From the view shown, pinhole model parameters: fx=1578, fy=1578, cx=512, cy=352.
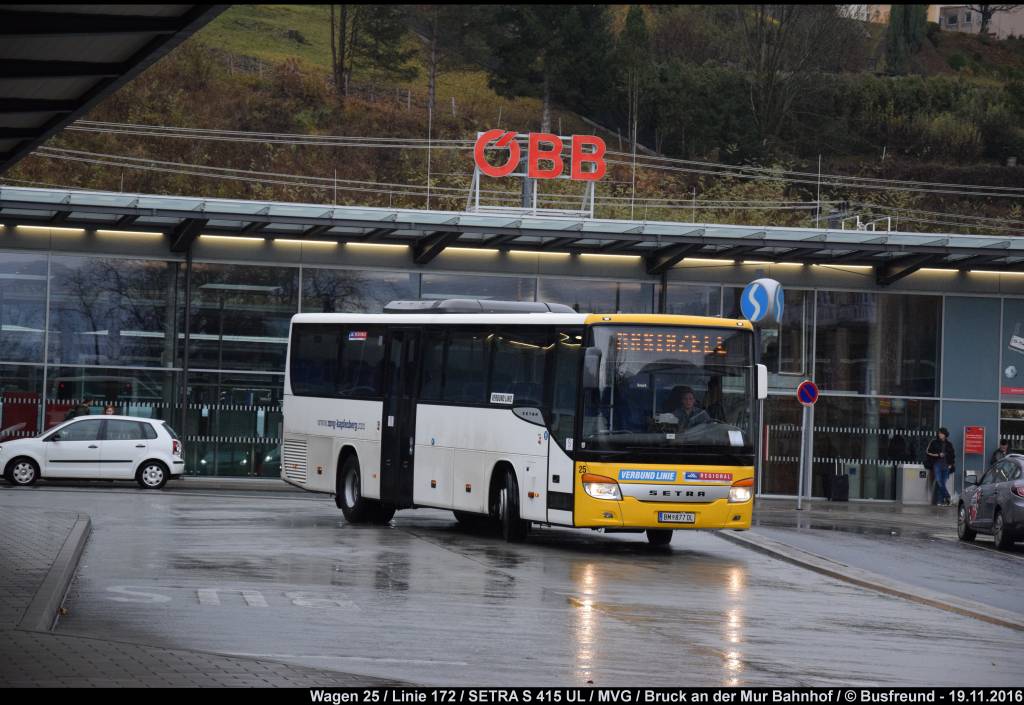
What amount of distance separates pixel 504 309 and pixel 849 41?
208 ft

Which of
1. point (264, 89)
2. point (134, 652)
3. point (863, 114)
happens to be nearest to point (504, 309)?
point (134, 652)

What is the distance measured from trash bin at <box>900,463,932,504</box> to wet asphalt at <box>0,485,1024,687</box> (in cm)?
1745

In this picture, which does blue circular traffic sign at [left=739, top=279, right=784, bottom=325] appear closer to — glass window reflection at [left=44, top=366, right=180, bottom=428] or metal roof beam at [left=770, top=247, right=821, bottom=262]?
metal roof beam at [left=770, top=247, right=821, bottom=262]

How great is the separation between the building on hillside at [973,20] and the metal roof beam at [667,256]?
70521 millimetres

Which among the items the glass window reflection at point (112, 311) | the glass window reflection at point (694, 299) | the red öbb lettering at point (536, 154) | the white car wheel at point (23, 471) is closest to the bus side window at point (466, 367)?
the white car wheel at point (23, 471)

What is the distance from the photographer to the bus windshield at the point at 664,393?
19359mm

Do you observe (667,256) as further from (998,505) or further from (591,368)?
(591,368)

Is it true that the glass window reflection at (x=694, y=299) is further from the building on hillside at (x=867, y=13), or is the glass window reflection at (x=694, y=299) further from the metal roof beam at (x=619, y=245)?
the building on hillside at (x=867, y=13)

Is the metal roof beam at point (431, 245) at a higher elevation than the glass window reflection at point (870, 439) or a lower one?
higher

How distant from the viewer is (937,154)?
7625cm

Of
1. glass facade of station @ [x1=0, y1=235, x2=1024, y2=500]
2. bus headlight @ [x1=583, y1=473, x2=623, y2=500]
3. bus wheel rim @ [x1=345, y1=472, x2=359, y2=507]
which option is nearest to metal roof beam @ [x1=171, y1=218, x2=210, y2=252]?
glass facade of station @ [x1=0, y1=235, x2=1024, y2=500]

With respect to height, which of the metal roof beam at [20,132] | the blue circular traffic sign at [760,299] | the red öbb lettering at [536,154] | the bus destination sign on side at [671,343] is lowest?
the bus destination sign on side at [671,343]
